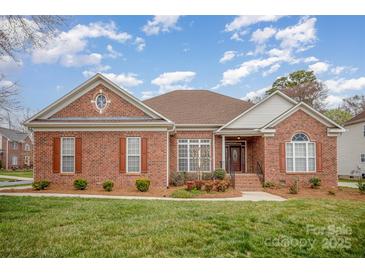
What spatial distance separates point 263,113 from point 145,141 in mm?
7410

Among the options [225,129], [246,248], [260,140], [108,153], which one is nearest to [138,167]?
[108,153]

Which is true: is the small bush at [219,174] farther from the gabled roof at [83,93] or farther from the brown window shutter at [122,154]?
the brown window shutter at [122,154]

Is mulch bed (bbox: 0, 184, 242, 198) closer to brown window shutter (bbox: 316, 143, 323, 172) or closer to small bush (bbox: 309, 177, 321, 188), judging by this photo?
small bush (bbox: 309, 177, 321, 188)

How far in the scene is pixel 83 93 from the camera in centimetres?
1338

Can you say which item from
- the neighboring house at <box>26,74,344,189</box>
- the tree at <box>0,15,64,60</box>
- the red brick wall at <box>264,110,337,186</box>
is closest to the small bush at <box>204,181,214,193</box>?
the neighboring house at <box>26,74,344,189</box>

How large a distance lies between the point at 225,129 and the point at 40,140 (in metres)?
9.75

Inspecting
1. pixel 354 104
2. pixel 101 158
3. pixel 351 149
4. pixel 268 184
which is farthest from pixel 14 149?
pixel 354 104

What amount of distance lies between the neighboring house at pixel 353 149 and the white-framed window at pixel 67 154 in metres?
21.7

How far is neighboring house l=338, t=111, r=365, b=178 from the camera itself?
22.1 m

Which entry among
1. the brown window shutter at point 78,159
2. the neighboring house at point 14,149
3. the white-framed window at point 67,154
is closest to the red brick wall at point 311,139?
the brown window shutter at point 78,159

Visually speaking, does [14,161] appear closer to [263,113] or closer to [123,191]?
[123,191]

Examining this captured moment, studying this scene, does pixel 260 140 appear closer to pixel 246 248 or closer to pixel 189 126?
pixel 189 126

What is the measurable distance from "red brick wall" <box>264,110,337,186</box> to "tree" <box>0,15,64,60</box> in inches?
422

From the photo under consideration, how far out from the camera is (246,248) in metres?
4.90
